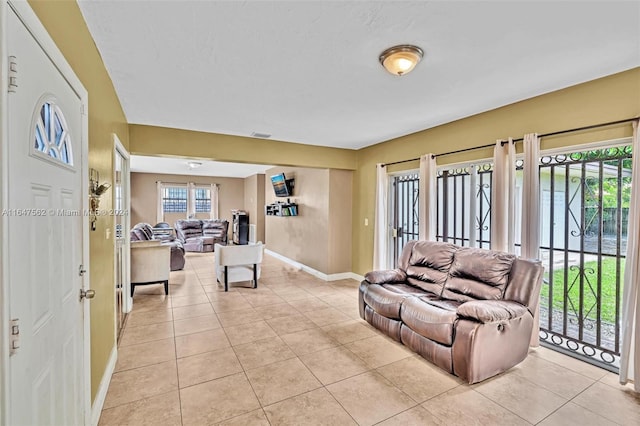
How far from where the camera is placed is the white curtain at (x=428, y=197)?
13.7 ft

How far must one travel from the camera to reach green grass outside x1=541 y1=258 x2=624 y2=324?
109 inches

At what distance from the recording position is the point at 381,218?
512cm

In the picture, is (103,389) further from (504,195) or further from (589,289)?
(589,289)

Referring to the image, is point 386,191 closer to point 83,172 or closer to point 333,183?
point 333,183

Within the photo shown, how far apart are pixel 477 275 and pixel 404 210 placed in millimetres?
2067

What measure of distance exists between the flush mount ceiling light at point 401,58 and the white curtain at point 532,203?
167cm

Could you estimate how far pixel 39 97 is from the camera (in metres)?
1.19

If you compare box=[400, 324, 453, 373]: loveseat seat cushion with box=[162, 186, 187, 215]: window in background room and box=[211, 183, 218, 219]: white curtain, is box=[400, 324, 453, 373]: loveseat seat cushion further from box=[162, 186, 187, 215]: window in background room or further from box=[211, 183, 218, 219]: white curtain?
box=[162, 186, 187, 215]: window in background room

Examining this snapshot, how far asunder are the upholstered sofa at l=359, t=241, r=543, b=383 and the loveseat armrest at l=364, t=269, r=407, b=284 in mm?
13

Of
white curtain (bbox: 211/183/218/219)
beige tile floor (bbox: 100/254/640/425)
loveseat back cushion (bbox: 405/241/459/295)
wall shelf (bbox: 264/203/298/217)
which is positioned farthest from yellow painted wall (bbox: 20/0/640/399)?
white curtain (bbox: 211/183/218/219)

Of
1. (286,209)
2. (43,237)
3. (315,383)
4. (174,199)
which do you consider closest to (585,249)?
(315,383)

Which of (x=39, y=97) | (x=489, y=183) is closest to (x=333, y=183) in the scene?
(x=489, y=183)

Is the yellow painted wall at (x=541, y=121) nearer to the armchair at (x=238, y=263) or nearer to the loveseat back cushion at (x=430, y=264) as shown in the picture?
the loveseat back cushion at (x=430, y=264)

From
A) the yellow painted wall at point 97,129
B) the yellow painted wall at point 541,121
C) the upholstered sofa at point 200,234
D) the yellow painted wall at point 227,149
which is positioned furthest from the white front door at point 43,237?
the upholstered sofa at point 200,234
